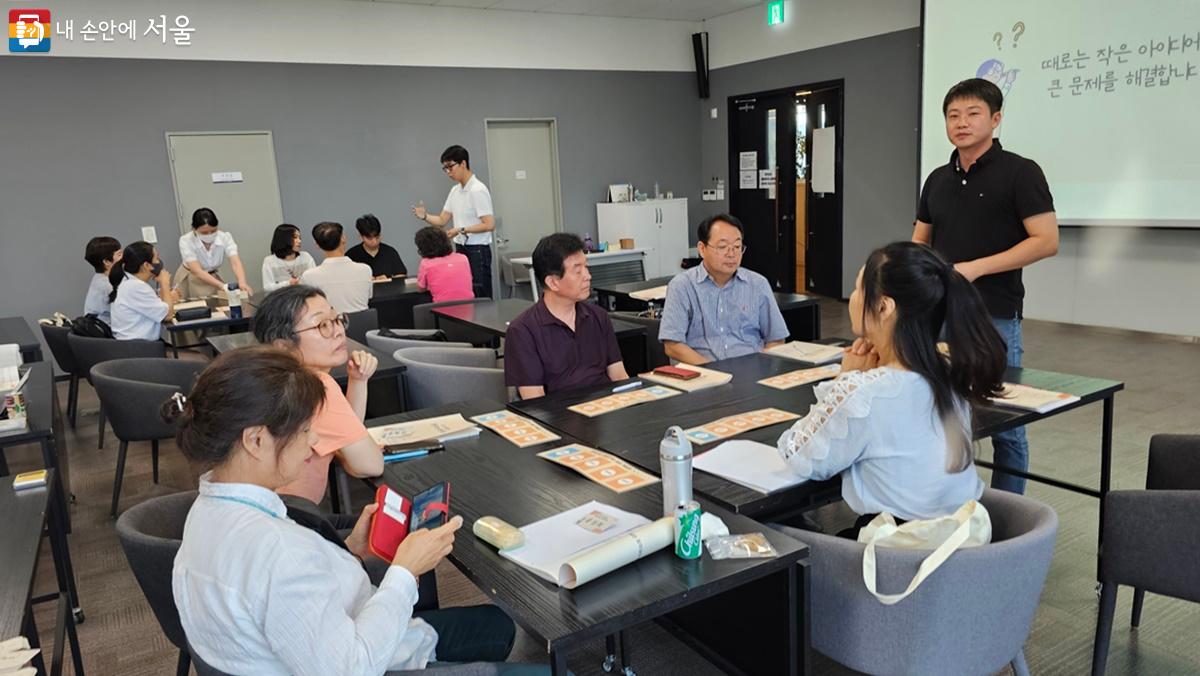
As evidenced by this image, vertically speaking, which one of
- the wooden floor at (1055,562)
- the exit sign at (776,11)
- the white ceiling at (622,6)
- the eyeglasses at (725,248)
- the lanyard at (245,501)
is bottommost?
the wooden floor at (1055,562)

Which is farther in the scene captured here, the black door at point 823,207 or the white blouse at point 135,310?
the black door at point 823,207

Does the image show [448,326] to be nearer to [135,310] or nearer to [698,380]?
[135,310]

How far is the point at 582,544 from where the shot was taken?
1502mm

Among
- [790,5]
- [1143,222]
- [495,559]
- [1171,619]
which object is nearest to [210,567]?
[495,559]

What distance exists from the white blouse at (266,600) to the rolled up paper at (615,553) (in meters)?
0.28

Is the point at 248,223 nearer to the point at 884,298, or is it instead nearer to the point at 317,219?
the point at 317,219

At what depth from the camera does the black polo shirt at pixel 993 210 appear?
2777 mm

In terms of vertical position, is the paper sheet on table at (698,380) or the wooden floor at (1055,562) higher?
the paper sheet on table at (698,380)

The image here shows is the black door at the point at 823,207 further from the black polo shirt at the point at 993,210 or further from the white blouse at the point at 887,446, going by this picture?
the white blouse at the point at 887,446

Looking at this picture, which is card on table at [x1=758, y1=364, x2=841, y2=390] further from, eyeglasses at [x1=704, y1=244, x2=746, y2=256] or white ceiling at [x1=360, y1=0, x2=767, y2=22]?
white ceiling at [x1=360, y1=0, x2=767, y2=22]

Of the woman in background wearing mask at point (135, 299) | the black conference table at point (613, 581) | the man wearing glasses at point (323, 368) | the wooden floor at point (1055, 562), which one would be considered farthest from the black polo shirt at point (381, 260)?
the black conference table at point (613, 581)

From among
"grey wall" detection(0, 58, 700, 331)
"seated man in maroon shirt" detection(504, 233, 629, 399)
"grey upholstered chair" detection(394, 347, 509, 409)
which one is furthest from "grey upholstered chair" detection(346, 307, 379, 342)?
"grey wall" detection(0, 58, 700, 331)

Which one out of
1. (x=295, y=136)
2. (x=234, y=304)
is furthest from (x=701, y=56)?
(x=234, y=304)

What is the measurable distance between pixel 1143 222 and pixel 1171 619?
436cm
